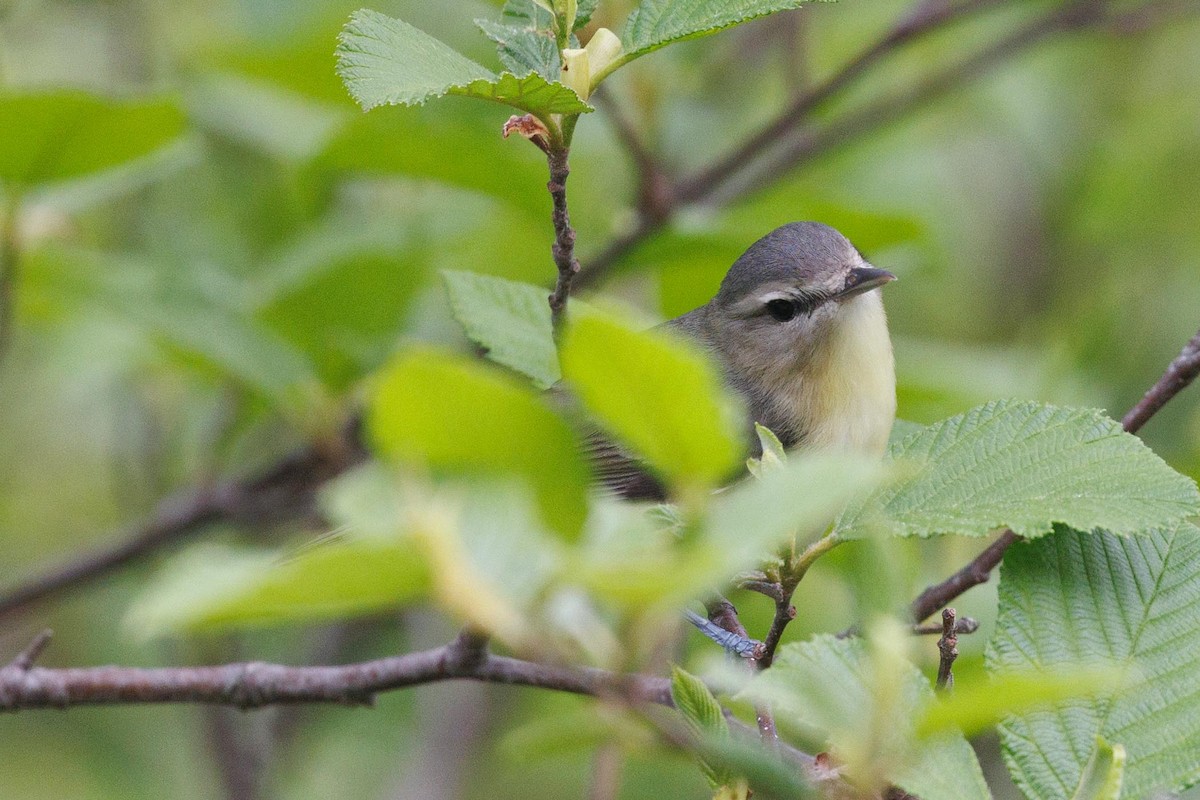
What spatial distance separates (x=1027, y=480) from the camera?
1658 millimetres

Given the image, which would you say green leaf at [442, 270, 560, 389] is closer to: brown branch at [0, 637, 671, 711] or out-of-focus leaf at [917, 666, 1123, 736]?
brown branch at [0, 637, 671, 711]

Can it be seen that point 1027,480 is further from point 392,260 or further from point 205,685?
point 392,260

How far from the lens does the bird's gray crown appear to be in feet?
10.3

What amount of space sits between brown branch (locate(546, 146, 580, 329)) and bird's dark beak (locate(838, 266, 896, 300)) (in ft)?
4.26

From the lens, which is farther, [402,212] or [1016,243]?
[1016,243]

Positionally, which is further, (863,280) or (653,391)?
(863,280)

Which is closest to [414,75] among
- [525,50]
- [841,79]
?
[525,50]

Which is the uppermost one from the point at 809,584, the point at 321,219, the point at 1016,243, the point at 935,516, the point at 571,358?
the point at 571,358

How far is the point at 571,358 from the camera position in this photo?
0.95 meters

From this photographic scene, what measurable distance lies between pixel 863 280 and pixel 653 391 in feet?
7.47

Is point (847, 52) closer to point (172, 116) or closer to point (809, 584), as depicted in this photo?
point (809, 584)

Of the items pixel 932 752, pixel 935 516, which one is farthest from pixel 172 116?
pixel 932 752

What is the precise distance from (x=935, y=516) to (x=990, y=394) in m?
1.92

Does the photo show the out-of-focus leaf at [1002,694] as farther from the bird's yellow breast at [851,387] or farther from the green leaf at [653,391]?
the bird's yellow breast at [851,387]
